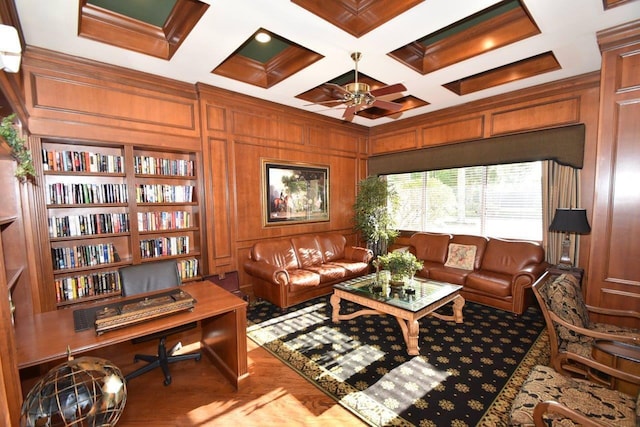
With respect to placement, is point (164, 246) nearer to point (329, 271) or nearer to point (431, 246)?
point (329, 271)

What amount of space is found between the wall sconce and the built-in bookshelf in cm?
196

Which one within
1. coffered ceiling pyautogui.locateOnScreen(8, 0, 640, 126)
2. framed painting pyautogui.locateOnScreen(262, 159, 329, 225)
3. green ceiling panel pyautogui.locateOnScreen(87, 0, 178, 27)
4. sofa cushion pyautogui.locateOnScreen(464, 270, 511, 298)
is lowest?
sofa cushion pyautogui.locateOnScreen(464, 270, 511, 298)

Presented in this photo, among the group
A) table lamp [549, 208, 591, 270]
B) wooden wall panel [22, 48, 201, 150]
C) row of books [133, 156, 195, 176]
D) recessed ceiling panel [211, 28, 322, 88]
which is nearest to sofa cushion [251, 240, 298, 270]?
row of books [133, 156, 195, 176]

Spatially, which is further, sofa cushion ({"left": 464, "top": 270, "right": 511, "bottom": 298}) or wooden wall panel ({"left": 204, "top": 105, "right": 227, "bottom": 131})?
wooden wall panel ({"left": 204, "top": 105, "right": 227, "bottom": 131})

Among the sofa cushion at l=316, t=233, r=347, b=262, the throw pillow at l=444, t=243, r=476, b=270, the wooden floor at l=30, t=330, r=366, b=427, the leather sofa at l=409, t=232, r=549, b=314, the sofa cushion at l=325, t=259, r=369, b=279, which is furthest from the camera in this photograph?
the sofa cushion at l=316, t=233, r=347, b=262

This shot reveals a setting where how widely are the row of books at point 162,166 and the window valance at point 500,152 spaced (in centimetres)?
378

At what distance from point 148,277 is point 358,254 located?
335 cm

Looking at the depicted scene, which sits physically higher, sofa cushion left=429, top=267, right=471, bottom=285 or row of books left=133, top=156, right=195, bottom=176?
row of books left=133, top=156, right=195, bottom=176

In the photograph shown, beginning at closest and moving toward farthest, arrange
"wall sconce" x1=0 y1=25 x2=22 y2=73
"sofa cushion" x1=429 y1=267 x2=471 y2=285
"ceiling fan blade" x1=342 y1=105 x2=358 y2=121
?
"wall sconce" x1=0 y1=25 x2=22 y2=73, "ceiling fan blade" x1=342 y1=105 x2=358 y2=121, "sofa cushion" x1=429 y1=267 x2=471 y2=285

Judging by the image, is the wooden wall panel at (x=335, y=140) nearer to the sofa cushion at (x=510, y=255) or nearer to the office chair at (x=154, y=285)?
the sofa cushion at (x=510, y=255)

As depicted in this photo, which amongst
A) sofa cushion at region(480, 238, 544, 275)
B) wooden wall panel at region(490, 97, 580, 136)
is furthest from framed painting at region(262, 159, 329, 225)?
wooden wall panel at region(490, 97, 580, 136)

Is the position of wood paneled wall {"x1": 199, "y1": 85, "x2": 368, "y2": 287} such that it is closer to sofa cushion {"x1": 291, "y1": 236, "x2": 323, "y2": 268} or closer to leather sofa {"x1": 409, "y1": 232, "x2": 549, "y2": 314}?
sofa cushion {"x1": 291, "y1": 236, "x2": 323, "y2": 268}

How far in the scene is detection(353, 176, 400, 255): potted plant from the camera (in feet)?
17.7

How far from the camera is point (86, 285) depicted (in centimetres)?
311
